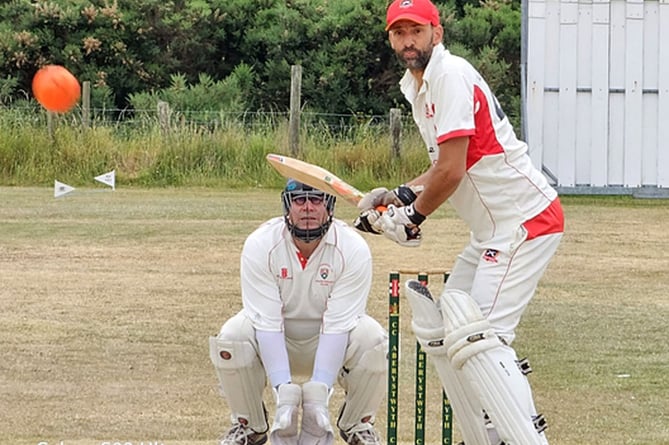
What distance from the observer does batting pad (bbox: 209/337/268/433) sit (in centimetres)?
409

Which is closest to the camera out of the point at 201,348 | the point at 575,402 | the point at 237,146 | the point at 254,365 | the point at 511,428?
the point at 511,428

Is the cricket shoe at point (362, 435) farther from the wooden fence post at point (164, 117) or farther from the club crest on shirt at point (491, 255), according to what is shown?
the wooden fence post at point (164, 117)

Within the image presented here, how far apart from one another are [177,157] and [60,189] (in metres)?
1.73

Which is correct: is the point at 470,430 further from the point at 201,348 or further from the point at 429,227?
the point at 429,227

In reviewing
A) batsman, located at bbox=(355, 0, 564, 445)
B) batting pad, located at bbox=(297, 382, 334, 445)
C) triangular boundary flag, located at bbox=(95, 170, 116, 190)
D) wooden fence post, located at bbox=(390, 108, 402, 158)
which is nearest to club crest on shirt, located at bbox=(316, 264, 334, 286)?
batting pad, located at bbox=(297, 382, 334, 445)

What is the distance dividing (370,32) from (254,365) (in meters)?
15.4

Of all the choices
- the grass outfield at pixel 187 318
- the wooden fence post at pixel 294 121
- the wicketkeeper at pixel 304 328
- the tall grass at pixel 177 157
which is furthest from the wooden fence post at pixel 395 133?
the wicketkeeper at pixel 304 328

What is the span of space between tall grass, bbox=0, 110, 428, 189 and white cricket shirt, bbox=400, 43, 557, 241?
405 inches

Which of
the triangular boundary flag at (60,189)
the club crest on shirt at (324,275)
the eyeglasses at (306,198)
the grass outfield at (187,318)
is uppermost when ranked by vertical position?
the eyeglasses at (306,198)

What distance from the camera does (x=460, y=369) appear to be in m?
3.61

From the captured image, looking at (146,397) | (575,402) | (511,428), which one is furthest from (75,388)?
(511,428)

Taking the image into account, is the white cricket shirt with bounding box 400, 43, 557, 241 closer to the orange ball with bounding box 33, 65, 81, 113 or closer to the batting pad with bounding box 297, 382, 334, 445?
the batting pad with bounding box 297, 382, 334, 445

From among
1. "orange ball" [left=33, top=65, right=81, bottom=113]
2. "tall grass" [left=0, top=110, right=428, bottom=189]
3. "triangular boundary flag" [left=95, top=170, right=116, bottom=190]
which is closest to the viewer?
"orange ball" [left=33, top=65, right=81, bottom=113]

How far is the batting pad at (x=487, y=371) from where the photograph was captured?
11.4 ft
